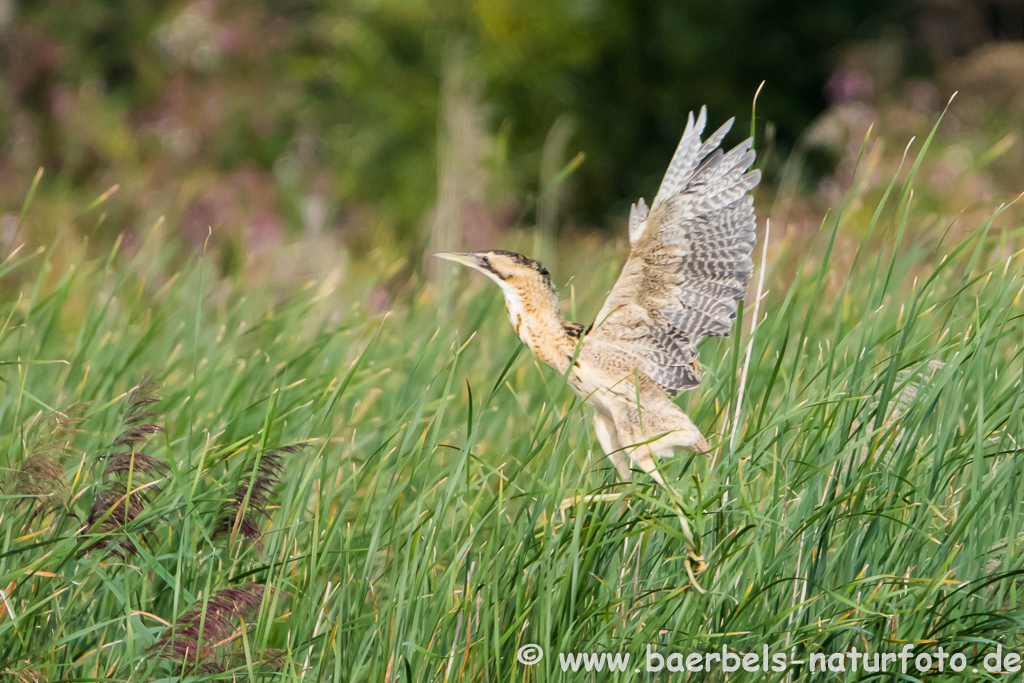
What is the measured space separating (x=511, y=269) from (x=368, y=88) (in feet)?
34.1

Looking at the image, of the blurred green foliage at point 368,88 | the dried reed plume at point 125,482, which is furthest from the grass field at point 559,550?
the blurred green foliage at point 368,88

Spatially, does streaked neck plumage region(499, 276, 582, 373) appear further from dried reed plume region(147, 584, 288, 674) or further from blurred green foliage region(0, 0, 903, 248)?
blurred green foliage region(0, 0, 903, 248)

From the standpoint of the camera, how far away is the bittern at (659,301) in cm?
175

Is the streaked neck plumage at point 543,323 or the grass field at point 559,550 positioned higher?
the streaked neck plumage at point 543,323

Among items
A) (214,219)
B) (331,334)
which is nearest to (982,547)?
(331,334)

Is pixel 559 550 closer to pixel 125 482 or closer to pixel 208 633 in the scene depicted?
pixel 208 633

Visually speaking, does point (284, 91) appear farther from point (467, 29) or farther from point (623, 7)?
point (623, 7)

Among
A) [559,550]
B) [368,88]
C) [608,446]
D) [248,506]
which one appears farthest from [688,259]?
[368,88]

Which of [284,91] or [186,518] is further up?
[284,91]

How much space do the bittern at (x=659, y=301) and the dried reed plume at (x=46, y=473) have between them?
0.90 meters

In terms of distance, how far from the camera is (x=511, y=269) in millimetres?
1817

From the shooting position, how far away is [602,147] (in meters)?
12.4

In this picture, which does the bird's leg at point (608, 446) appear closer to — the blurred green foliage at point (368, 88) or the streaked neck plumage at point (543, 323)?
the streaked neck plumage at point (543, 323)

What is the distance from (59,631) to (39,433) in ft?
1.41
